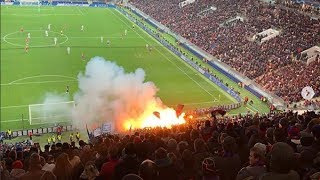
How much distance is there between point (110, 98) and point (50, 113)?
15.2 feet

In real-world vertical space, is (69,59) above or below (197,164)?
below

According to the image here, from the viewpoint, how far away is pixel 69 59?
158ft

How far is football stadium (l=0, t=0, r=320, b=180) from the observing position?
26.7 ft

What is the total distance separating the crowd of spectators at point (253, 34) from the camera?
139ft

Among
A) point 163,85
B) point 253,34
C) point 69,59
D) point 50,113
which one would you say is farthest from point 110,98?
point 253,34

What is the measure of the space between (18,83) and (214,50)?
23358 mm

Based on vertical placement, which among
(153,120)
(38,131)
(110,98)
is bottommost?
(38,131)

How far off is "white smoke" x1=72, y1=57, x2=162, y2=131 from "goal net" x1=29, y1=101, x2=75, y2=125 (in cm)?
60

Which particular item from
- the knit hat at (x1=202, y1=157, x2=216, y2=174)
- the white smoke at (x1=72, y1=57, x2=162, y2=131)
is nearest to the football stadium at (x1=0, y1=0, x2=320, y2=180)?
the knit hat at (x1=202, y1=157, x2=216, y2=174)

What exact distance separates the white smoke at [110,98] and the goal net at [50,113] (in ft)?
1.96

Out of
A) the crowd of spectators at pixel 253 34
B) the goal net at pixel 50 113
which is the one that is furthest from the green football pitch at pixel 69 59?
the crowd of spectators at pixel 253 34

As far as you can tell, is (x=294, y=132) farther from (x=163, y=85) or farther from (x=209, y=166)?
(x=163, y=85)

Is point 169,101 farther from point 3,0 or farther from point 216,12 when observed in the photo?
point 3,0

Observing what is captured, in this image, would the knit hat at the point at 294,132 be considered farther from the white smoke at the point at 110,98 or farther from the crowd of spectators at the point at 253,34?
the crowd of spectators at the point at 253,34
